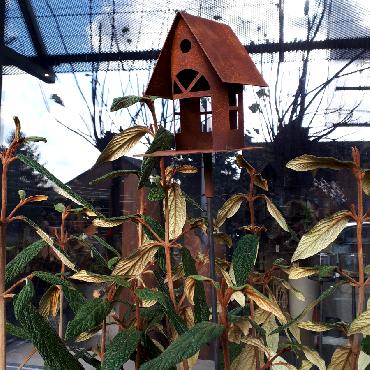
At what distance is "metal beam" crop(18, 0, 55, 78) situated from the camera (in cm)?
240

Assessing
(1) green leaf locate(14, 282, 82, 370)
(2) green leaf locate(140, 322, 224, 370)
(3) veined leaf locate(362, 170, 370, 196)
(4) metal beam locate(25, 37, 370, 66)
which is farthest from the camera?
(4) metal beam locate(25, 37, 370, 66)

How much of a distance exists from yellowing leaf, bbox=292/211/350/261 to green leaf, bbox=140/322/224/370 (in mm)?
244

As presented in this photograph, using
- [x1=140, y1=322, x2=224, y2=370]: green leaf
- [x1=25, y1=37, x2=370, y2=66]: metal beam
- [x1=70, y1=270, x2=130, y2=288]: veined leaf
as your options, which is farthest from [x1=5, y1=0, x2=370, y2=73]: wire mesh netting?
[x1=140, y1=322, x2=224, y2=370]: green leaf

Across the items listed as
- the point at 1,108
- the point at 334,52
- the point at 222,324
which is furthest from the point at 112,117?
the point at 222,324

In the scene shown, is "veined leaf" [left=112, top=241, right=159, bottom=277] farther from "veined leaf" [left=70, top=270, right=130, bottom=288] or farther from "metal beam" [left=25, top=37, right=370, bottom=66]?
"metal beam" [left=25, top=37, right=370, bottom=66]

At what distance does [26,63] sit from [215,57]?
5.05ft

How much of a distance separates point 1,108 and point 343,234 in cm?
141

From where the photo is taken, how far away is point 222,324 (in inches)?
39.4

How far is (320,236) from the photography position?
1.12 metres

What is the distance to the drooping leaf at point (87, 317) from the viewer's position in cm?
106

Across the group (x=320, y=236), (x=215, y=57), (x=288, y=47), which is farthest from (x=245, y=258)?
(x=288, y=47)

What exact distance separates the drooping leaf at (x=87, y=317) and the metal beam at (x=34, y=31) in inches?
58.0

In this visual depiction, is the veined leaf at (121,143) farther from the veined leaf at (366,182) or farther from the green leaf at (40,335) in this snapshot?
the veined leaf at (366,182)

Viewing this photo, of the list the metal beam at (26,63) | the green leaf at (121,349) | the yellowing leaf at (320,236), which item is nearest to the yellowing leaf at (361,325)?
the yellowing leaf at (320,236)
